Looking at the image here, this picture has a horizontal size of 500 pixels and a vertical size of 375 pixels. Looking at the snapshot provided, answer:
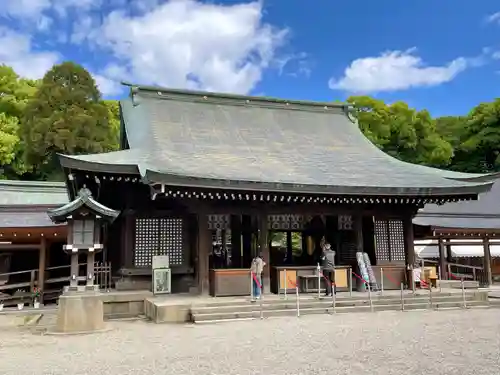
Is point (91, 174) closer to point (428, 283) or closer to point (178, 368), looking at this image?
point (178, 368)

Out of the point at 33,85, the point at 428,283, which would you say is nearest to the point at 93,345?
the point at 428,283

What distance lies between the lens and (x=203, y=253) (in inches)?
467

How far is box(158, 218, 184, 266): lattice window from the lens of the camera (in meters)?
12.6

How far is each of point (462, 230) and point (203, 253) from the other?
1231cm

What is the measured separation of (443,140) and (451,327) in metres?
30.6

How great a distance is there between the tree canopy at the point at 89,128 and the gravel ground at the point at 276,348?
14665mm

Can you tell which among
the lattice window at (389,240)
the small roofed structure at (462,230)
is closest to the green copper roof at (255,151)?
the lattice window at (389,240)

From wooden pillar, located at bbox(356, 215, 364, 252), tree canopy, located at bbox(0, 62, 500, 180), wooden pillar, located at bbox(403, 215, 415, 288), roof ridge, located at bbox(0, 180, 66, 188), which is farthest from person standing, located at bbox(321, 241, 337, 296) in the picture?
roof ridge, located at bbox(0, 180, 66, 188)

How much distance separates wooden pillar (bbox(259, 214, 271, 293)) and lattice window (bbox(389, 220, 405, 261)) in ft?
13.6

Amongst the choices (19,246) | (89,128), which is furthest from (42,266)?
(89,128)

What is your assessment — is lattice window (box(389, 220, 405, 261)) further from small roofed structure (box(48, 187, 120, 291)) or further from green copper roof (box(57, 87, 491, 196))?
small roofed structure (box(48, 187, 120, 291))

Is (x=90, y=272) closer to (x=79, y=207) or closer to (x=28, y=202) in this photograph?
(x=79, y=207)

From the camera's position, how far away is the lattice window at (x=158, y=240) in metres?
12.4

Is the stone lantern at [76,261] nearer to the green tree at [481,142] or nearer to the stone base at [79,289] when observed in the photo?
the stone base at [79,289]
